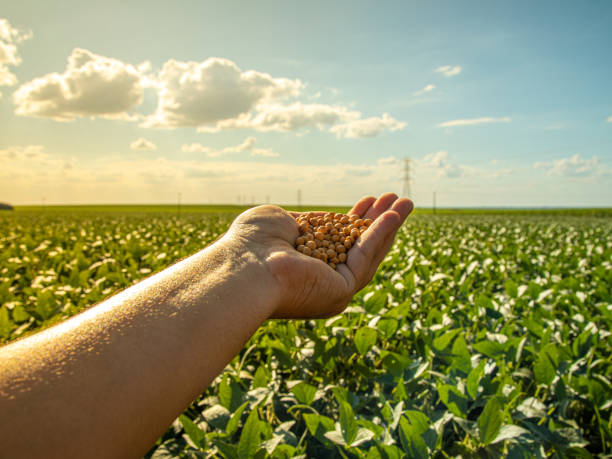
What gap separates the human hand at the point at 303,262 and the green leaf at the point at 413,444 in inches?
23.7

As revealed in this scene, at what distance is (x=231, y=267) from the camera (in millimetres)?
1533

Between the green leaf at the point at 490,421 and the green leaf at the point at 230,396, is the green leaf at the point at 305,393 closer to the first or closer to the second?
the green leaf at the point at 230,396

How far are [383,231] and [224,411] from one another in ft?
4.02

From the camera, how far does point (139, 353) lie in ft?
3.42

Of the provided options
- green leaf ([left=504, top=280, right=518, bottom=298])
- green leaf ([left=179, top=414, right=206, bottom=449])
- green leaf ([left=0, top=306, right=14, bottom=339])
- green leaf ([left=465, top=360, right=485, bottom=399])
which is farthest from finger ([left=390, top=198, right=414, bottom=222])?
green leaf ([left=0, top=306, right=14, bottom=339])

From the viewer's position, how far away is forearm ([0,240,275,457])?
851mm

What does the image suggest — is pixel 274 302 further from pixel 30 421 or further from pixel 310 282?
pixel 30 421

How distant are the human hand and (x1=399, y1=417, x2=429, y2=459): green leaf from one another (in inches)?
23.7

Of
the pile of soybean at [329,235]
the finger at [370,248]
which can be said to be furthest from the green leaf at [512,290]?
the finger at [370,248]

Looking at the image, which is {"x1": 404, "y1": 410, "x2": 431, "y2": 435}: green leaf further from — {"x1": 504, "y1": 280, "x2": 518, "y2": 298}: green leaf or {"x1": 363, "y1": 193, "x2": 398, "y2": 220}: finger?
{"x1": 504, "y1": 280, "x2": 518, "y2": 298}: green leaf

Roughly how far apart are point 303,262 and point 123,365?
88cm

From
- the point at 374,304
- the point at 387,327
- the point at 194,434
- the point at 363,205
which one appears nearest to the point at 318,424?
the point at 194,434

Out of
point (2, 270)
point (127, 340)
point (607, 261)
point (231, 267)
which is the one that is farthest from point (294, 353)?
point (607, 261)

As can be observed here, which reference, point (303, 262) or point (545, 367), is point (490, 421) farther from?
point (303, 262)
